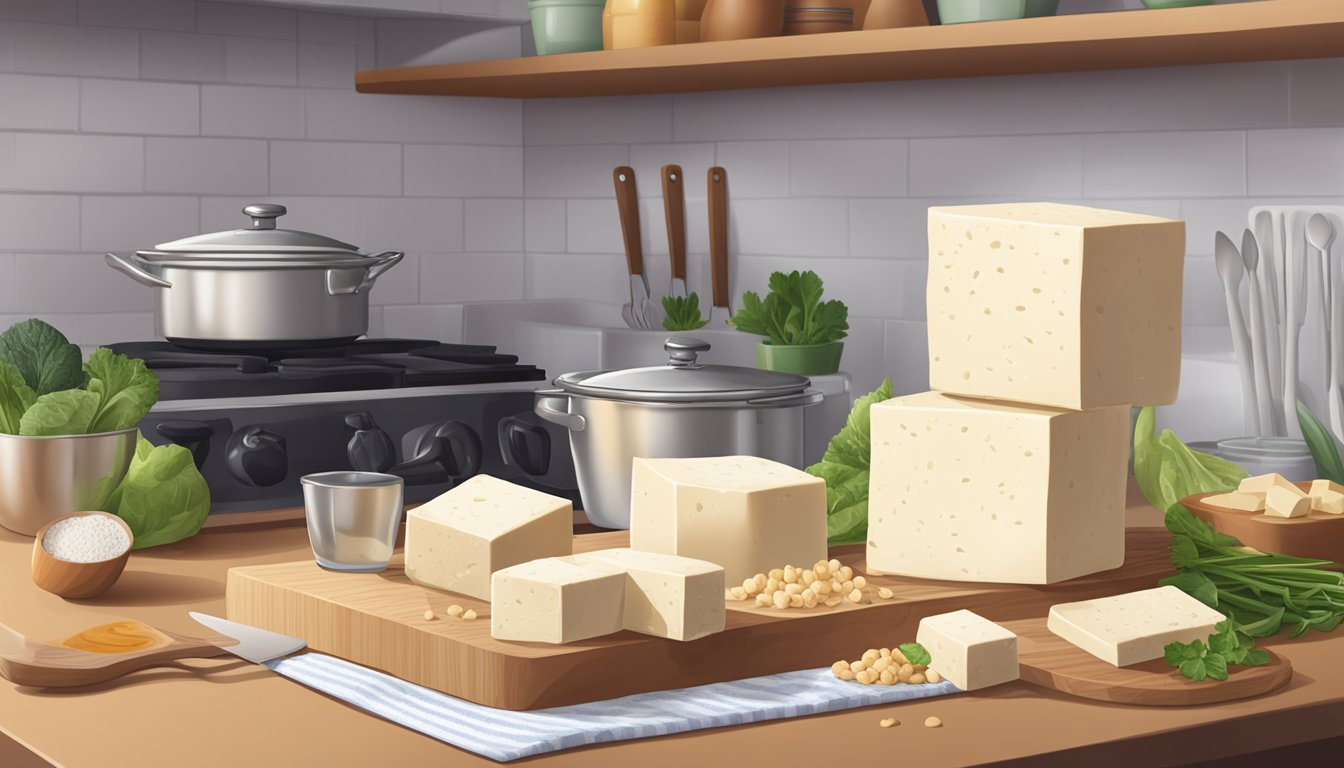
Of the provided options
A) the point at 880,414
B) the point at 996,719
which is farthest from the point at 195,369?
the point at 996,719

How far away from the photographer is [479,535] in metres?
1.22

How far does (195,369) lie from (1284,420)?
133 centimetres

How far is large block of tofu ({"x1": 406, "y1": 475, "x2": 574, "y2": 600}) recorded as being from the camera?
4.01 feet

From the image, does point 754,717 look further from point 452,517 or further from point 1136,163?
point 1136,163

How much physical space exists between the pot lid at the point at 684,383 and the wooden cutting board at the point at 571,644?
10.4 inches

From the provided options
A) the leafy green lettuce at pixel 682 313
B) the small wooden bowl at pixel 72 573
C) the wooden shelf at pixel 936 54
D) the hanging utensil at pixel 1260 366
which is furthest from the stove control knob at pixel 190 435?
the hanging utensil at pixel 1260 366

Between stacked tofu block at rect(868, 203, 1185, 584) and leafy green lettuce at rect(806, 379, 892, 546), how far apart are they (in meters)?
0.19

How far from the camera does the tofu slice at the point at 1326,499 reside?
1.43 meters

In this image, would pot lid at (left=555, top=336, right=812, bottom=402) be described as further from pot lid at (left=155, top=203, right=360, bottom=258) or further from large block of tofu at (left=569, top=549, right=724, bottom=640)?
pot lid at (left=155, top=203, right=360, bottom=258)

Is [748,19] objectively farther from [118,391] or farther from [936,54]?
[118,391]

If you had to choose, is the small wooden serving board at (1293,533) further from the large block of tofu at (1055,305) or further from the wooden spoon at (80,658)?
the wooden spoon at (80,658)

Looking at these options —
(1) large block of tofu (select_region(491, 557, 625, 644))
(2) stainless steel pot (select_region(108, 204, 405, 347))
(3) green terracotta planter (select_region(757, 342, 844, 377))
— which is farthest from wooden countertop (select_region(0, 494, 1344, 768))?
(3) green terracotta planter (select_region(757, 342, 844, 377))

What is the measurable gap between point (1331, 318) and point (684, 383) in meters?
0.82

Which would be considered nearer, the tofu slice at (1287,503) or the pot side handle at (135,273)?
the tofu slice at (1287,503)
